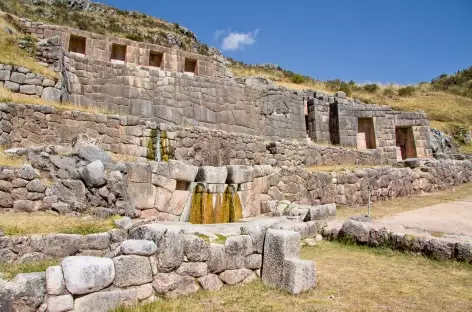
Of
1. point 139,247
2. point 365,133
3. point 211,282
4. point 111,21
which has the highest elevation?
point 111,21

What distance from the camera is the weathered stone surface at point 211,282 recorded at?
427cm

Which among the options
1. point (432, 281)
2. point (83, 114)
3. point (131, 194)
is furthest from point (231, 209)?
point (83, 114)

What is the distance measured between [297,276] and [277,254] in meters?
0.39

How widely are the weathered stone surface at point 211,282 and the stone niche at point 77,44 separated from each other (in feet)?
40.8

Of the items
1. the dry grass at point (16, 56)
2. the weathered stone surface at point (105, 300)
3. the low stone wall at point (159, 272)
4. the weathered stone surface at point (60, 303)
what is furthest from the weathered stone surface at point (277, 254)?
the dry grass at point (16, 56)

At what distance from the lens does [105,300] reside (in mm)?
3436

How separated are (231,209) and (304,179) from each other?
3.96 meters

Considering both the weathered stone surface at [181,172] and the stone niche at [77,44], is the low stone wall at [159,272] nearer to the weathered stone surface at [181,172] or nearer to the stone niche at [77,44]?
the weathered stone surface at [181,172]

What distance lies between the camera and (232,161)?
1347 centimetres

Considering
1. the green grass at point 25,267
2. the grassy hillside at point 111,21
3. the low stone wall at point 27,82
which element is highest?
the grassy hillside at point 111,21

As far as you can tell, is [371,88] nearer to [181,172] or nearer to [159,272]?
[181,172]

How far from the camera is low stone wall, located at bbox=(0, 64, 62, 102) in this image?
10.6 m

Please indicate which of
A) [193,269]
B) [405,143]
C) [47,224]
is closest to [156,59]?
[47,224]

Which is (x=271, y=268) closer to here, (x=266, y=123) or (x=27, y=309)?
(x=27, y=309)
